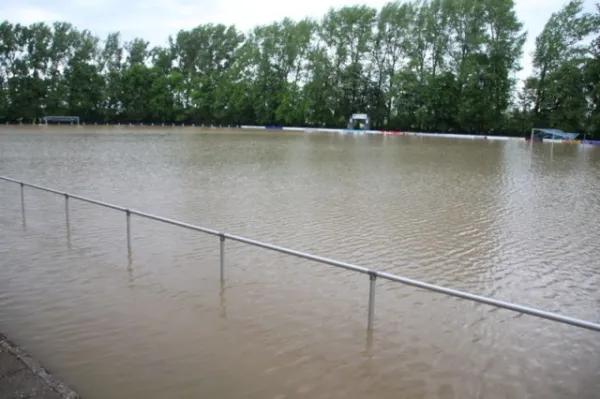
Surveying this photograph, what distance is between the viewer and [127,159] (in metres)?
26.9

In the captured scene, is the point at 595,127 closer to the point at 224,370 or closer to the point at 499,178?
the point at 499,178

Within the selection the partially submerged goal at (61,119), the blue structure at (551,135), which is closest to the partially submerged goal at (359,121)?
the blue structure at (551,135)

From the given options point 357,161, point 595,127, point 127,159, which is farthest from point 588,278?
point 595,127

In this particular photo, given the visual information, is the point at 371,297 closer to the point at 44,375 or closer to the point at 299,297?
the point at 299,297

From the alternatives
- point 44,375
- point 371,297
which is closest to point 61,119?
point 44,375

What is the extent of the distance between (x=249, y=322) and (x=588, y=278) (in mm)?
6012

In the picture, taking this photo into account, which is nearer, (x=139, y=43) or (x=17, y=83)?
(x=17, y=83)

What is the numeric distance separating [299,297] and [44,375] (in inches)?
146

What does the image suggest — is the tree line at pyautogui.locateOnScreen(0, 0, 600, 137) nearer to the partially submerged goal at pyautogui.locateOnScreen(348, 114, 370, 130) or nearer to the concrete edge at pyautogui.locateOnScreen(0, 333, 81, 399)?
the partially submerged goal at pyautogui.locateOnScreen(348, 114, 370, 130)

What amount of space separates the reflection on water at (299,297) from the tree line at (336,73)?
57.5 m

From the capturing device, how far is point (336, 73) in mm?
85375

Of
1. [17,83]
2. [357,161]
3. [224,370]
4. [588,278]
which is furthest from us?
[17,83]

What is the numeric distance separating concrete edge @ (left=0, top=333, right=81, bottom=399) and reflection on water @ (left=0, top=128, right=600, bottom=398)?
1.59 ft

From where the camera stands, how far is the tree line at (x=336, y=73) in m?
68.3
